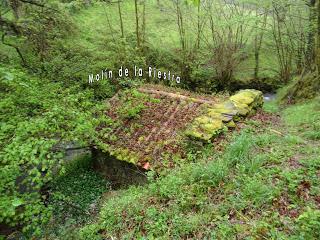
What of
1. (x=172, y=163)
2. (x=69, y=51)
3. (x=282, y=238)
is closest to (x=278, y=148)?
(x=172, y=163)

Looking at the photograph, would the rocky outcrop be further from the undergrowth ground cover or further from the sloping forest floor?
the undergrowth ground cover

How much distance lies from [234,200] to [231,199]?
0.04 m

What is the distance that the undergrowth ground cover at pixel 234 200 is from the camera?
3666mm

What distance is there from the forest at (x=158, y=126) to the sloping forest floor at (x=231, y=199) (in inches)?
0.8

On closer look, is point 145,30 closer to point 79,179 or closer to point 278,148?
point 79,179

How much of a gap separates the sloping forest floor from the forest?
0.07ft

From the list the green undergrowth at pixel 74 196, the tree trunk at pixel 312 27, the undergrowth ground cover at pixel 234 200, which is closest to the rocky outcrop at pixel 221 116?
the undergrowth ground cover at pixel 234 200

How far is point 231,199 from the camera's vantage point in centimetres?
417

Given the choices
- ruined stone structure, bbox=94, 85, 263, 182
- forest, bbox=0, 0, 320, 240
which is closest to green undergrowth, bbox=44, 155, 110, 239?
forest, bbox=0, 0, 320, 240

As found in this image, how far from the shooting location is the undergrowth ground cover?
3.67 m

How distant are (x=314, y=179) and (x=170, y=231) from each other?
2.16 metres

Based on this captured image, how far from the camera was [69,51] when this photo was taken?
35.4 ft

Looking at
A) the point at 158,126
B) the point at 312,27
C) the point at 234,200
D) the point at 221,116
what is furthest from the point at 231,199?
the point at 312,27

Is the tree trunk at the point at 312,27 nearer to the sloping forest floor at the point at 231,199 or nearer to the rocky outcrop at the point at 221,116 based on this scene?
the rocky outcrop at the point at 221,116
